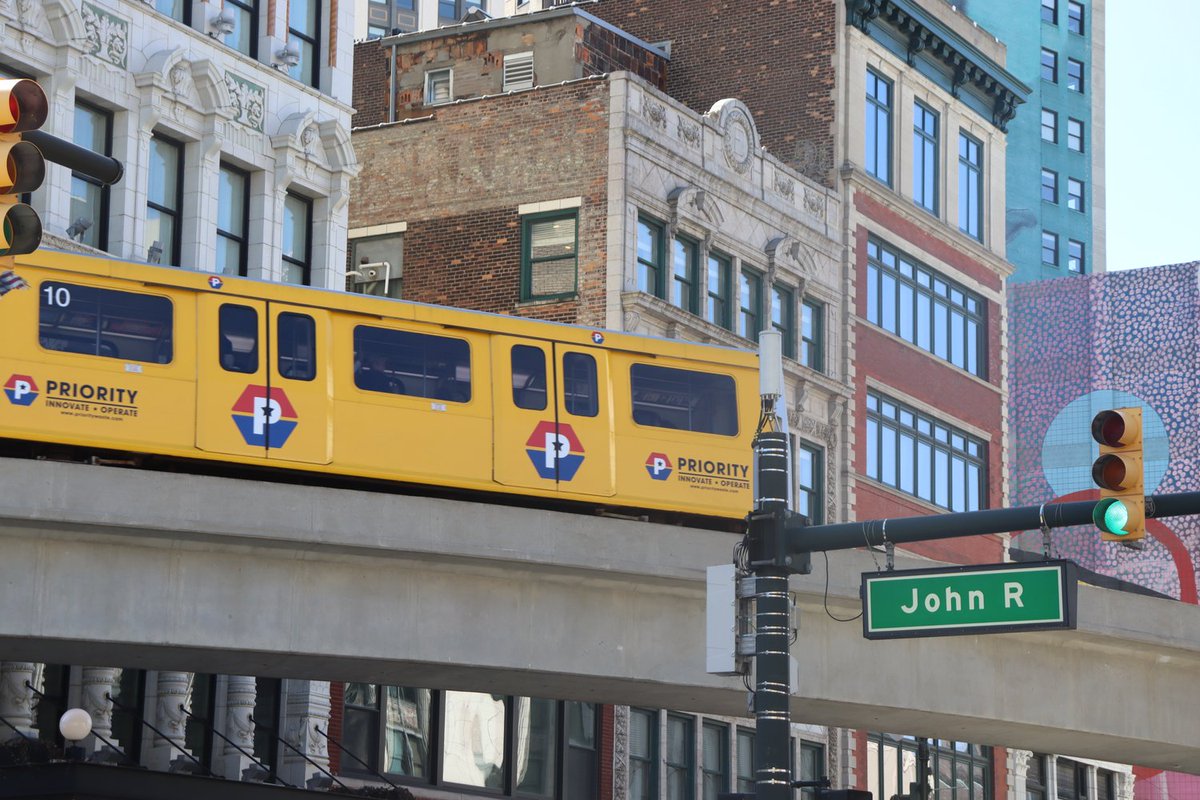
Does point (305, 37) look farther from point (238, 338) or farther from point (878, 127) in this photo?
point (878, 127)

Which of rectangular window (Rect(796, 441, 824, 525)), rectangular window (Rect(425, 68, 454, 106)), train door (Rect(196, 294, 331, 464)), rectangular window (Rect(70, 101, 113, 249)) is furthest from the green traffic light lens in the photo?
rectangular window (Rect(425, 68, 454, 106))

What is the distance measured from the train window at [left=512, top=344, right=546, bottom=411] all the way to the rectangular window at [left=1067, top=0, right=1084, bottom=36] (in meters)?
73.7

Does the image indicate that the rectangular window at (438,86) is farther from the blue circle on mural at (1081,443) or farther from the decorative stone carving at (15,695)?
the blue circle on mural at (1081,443)

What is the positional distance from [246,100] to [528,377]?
10881mm

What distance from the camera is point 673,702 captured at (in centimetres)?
2903

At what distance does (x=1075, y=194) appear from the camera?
98.5 m

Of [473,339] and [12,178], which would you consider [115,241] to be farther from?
[12,178]

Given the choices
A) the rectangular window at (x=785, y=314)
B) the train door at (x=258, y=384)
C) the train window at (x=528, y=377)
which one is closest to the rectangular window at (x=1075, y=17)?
the rectangular window at (x=785, y=314)

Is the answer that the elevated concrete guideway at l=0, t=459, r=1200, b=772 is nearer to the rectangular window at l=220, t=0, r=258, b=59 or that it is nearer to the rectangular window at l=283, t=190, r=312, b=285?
the rectangular window at l=283, t=190, r=312, b=285

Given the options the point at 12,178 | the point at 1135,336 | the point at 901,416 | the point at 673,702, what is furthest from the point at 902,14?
the point at 12,178

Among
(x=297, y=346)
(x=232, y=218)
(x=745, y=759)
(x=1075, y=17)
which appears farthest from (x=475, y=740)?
(x=1075, y=17)

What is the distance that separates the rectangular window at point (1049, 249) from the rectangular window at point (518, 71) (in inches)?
1894

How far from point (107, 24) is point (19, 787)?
12690 millimetres

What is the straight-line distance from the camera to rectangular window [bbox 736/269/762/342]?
163 ft
